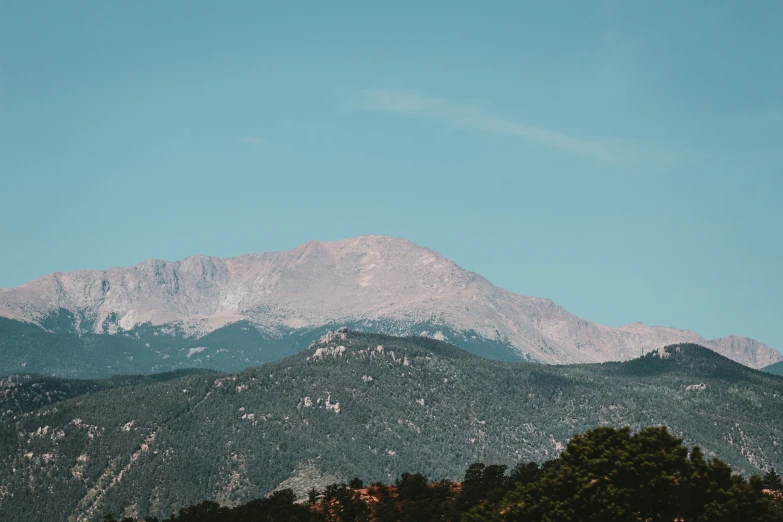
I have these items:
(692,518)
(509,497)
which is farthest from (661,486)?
(509,497)

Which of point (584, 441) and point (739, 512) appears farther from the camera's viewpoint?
point (584, 441)

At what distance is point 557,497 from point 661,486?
14961mm

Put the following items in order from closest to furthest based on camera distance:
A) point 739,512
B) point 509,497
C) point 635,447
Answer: point 739,512 < point 635,447 < point 509,497

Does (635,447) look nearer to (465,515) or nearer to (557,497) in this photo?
(557,497)

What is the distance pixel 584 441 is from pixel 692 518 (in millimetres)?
19311

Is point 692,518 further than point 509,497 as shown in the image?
No

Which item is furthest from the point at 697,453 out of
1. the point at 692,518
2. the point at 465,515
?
the point at 465,515

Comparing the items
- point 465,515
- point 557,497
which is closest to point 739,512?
point 557,497

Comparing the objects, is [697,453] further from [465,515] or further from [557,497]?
[465,515]

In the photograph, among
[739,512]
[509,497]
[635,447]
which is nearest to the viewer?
[739,512]

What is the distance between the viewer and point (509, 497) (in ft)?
547

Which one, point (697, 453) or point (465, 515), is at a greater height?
point (697, 453)

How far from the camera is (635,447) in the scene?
493 feet

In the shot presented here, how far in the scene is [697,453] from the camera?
154 meters
